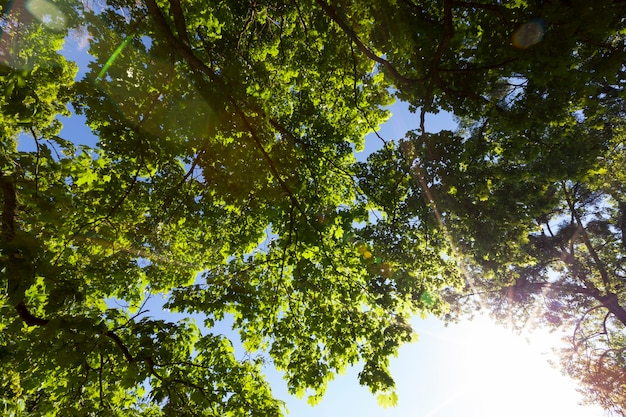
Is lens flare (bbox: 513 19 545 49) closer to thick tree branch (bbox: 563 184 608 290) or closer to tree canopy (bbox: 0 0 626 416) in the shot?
tree canopy (bbox: 0 0 626 416)

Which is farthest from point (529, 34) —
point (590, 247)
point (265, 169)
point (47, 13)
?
point (590, 247)

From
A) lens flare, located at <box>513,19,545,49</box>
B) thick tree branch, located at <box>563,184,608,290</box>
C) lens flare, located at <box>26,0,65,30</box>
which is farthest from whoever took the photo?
thick tree branch, located at <box>563,184,608,290</box>

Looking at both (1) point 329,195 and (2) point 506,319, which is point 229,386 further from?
(2) point 506,319

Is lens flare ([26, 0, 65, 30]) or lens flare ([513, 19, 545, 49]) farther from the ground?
lens flare ([26, 0, 65, 30])

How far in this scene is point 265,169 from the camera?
7652 mm

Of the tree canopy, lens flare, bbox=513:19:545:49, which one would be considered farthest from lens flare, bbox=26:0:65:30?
lens flare, bbox=513:19:545:49

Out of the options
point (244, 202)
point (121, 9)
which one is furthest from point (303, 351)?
point (121, 9)

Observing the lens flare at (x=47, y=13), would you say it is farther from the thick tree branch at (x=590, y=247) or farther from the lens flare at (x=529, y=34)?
the thick tree branch at (x=590, y=247)

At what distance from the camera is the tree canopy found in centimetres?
471

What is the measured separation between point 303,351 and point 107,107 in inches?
292

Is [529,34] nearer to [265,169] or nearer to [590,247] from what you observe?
[265,169]

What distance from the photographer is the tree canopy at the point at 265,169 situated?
185 inches

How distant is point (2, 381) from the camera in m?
5.59

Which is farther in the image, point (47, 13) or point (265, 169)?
point (47, 13)
